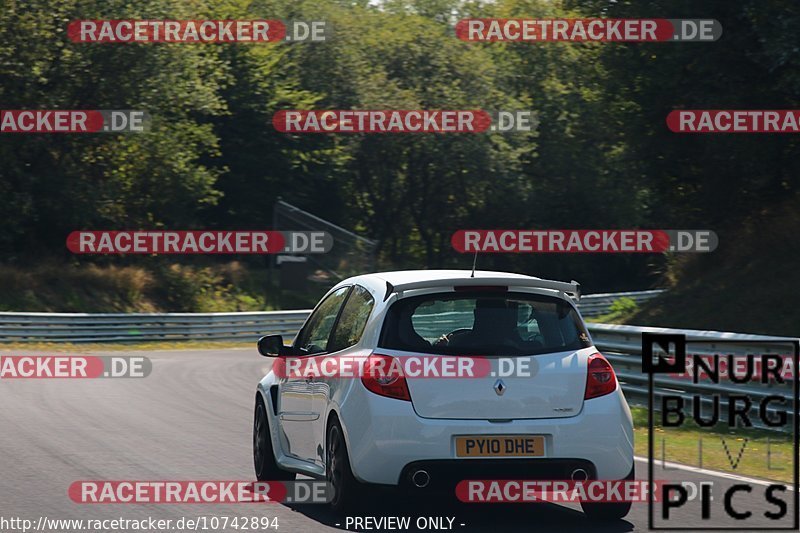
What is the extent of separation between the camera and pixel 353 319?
29.5 ft

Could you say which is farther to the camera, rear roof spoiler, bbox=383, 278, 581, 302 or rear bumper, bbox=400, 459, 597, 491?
rear roof spoiler, bbox=383, 278, 581, 302

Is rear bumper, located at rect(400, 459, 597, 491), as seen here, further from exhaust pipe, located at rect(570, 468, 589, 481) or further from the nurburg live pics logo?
the nurburg live pics logo

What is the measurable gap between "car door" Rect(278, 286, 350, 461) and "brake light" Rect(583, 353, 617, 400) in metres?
1.74

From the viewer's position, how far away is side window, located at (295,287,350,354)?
9562 mm

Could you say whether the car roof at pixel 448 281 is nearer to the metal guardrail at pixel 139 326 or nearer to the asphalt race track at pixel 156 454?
the asphalt race track at pixel 156 454

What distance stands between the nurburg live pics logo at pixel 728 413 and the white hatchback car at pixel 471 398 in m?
0.70

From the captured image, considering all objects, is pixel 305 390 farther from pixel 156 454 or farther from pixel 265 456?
pixel 156 454

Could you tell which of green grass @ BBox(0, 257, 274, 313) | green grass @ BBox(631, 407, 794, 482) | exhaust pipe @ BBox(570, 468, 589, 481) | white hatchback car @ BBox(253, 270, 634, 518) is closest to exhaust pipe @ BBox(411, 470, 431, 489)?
white hatchback car @ BBox(253, 270, 634, 518)

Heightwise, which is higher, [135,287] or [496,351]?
[135,287]

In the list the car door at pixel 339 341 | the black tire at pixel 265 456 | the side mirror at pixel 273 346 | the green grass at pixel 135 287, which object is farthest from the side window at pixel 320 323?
the green grass at pixel 135 287

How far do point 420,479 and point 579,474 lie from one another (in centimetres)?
92

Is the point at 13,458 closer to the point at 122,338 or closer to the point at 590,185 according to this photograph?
the point at 122,338

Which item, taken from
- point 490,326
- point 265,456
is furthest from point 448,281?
point 265,456

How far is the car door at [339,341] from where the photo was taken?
8.77 meters
